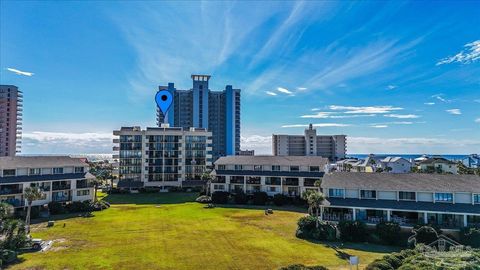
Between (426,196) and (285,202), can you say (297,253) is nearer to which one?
(426,196)

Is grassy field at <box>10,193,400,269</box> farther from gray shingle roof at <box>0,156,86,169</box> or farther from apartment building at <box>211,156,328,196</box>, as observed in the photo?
gray shingle roof at <box>0,156,86,169</box>

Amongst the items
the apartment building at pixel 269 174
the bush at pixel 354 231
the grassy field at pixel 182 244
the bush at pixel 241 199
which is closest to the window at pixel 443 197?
the bush at pixel 354 231

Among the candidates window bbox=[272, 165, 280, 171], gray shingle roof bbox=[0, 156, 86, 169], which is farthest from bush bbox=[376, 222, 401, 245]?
gray shingle roof bbox=[0, 156, 86, 169]

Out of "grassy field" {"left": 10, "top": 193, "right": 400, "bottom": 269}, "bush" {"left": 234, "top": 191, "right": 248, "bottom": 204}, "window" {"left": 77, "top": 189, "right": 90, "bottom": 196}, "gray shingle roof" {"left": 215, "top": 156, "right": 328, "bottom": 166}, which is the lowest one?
"grassy field" {"left": 10, "top": 193, "right": 400, "bottom": 269}

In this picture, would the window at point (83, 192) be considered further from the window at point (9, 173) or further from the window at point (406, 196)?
the window at point (406, 196)

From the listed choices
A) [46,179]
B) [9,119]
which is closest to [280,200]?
[46,179]

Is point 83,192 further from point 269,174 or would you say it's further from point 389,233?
point 389,233

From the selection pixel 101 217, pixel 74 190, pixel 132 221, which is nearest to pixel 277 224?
pixel 132 221
